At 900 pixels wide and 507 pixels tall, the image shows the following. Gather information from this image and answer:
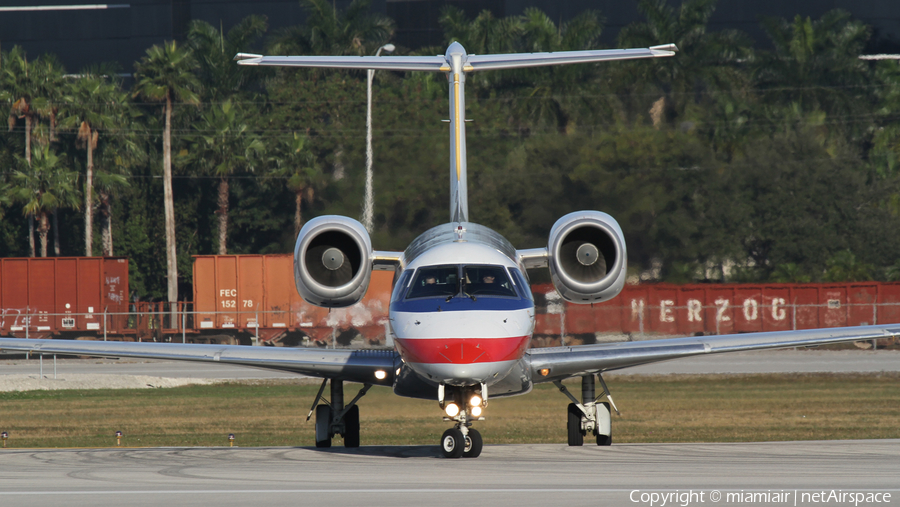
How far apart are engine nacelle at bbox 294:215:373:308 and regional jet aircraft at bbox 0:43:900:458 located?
0.02 metres

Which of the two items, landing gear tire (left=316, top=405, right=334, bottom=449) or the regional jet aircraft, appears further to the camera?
landing gear tire (left=316, top=405, right=334, bottom=449)

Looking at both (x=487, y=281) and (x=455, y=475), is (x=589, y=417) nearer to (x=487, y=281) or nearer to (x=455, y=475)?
(x=487, y=281)

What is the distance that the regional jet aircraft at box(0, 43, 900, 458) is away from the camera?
12953 mm

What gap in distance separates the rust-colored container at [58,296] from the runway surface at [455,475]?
3424 centimetres

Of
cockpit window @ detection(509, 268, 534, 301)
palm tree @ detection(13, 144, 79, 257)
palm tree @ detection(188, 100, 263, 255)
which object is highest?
palm tree @ detection(188, 100, 263, 255)

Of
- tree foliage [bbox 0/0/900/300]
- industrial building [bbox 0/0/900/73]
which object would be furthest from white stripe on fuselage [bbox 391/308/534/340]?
industrial building [bbox 0/0/900/73]

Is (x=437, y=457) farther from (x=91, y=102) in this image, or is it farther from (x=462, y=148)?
(x=91, y=102)

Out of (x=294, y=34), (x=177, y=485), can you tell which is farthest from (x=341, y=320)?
(x=177, y=485)

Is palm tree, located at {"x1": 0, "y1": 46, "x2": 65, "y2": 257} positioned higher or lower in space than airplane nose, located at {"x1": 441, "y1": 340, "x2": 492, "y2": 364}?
higher

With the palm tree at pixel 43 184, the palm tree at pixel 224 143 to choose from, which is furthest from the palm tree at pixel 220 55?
the palm tree at pixel 43 184

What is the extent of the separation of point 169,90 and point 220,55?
19.5 feet

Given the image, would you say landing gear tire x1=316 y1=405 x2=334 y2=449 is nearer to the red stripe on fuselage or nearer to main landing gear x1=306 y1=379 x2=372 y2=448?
main landing gear x1=306 y1=379 x2=372 y2=448

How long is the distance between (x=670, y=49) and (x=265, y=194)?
52.8 meters

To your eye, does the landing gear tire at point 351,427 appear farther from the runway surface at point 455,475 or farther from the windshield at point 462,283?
the windshield at point 462,283
